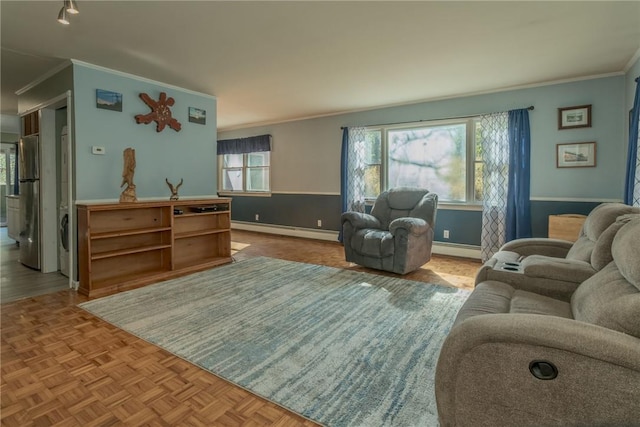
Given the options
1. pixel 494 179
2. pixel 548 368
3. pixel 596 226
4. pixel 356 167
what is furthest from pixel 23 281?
pixel 494 179

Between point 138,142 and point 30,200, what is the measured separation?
62.3 inches

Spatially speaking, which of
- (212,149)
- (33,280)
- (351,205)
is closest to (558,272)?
(351,205)

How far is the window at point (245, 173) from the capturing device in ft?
23.4

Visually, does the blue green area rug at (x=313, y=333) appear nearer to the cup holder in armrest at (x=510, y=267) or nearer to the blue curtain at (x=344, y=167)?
the cup holder in armrest at (x=510, y=267)

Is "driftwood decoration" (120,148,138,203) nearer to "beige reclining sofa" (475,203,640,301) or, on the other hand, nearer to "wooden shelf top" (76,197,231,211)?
"wooden shelf top" (76,197,231,211)

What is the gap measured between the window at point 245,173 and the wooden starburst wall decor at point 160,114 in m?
2.83

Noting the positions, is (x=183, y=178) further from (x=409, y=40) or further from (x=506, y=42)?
(x=506, y=42)

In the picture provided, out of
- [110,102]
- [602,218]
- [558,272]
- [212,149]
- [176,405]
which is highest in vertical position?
[110,102]

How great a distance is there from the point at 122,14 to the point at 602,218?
3.59 m

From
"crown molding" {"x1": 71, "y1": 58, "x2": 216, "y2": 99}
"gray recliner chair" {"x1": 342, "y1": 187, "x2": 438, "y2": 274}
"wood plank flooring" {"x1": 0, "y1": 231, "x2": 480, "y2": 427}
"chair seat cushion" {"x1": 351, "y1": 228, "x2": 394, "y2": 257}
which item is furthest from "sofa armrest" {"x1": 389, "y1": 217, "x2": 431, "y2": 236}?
"crown molding" {"x1": 71, "y1": 58, "x2": 216, "y2": 99}

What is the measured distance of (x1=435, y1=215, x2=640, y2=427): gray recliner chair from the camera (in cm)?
92

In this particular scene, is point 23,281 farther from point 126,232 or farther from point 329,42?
point 329,42

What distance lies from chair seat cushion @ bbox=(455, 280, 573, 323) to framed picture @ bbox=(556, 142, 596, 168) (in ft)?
9.81

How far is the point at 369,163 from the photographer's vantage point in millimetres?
5648
